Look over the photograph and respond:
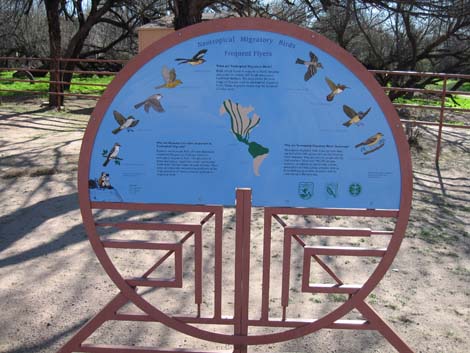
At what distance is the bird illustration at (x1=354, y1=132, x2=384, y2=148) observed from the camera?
2.19m

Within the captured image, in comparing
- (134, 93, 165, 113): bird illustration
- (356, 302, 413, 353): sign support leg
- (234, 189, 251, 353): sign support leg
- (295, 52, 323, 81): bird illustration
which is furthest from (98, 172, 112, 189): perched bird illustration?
(356, 302, 413, 353): sign support leg

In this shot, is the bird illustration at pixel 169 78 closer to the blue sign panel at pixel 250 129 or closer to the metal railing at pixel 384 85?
the blue sign panel at pixel 250 129

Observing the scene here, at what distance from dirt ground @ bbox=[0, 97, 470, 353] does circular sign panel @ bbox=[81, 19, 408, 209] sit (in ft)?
3.48

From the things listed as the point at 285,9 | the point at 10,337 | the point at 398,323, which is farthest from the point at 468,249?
the point at 285,9

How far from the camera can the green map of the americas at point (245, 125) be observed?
7.13 ft

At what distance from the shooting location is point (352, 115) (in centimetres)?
218

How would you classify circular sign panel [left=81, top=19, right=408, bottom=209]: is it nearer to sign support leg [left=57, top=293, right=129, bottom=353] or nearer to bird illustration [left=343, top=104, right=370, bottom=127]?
bird illustration [left=343, top=104, right=370, bottom=127]

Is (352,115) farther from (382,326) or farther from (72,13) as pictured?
(72,13)

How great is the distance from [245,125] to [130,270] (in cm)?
204

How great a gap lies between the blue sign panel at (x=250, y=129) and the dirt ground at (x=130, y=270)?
3.51 feet

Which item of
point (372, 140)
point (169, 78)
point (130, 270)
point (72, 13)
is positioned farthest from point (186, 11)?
point (72, 13)

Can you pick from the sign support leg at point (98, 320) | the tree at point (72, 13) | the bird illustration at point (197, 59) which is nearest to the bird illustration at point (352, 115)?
the bird illustration at point (197, 59)

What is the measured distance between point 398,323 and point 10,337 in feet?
7.71

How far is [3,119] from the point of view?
1067 centimetres
